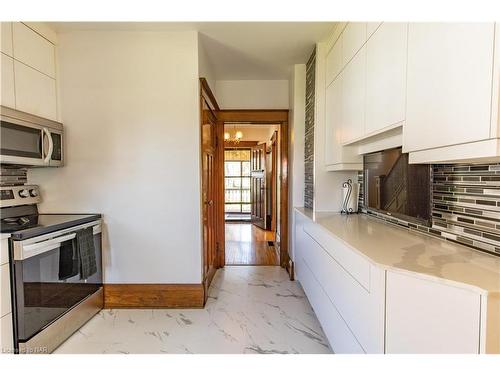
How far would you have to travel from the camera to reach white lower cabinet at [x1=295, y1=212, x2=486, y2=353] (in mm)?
907

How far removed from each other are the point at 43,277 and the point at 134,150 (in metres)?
1.21

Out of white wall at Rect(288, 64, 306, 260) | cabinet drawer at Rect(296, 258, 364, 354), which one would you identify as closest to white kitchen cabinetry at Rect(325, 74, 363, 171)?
white wall at Rect(288, 64, 306, 260)

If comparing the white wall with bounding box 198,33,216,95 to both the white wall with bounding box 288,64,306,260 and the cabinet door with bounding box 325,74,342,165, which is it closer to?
the white wall with bounding box 288,64,306,260

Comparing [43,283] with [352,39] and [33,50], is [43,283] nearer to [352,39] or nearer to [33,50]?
[33,50]

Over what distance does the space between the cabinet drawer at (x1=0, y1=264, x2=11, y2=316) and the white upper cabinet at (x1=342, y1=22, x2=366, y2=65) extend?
2.70 meters

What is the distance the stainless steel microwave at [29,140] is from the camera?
1.88 metres

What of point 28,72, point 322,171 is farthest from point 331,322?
point 28,72

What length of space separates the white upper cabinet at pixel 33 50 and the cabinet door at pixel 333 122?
99.1 inches

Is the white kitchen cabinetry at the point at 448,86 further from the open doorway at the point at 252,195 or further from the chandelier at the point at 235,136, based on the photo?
the chandelier at the point at 235,136

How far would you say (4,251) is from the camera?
1640mm

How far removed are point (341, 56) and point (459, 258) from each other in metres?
1.79

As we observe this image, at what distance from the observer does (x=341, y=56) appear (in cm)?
229
